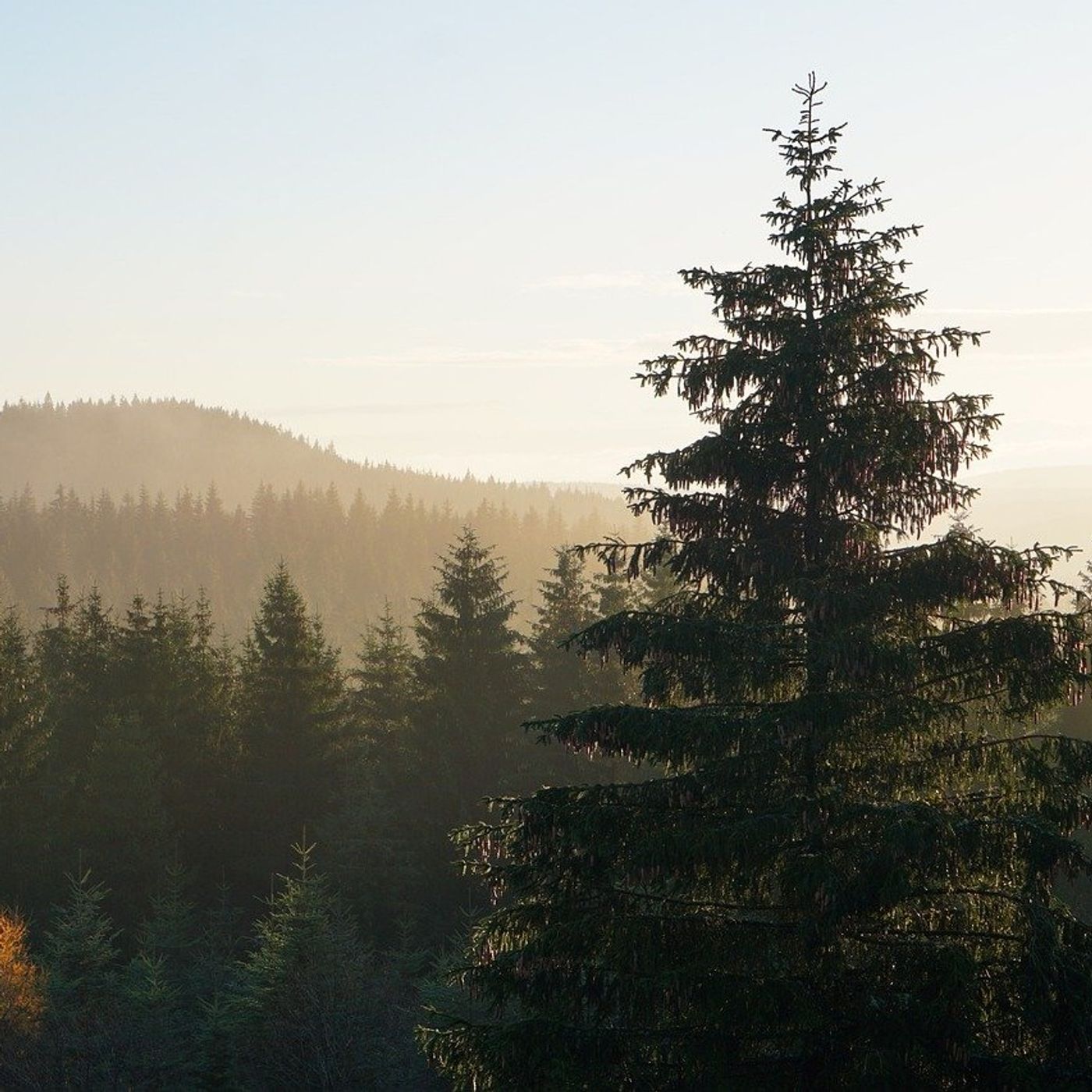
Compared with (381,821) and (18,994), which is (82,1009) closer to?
(18,994)

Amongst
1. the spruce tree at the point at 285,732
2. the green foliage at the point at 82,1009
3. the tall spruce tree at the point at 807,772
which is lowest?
the green foliage at the point at 82,1009

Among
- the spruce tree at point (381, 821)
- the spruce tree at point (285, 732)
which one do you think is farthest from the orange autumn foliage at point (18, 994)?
the spruce tree at point (285, 732)

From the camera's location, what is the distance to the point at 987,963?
1001 centimetres

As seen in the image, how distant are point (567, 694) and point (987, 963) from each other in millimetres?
34376

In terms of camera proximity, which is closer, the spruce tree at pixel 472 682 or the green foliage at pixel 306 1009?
the green foliage at pixel 306 1009

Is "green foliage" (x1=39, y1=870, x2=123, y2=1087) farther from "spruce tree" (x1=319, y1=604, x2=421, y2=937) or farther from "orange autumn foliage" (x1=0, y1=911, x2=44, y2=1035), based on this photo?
"spruce tree" (x1=319, y1=604, x2=421, y2=937)

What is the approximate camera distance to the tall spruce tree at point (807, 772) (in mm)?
10320

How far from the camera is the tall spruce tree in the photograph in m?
10.3

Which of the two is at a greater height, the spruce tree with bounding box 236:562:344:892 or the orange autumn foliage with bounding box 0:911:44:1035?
the spruce tree with bounding box 236:562:344:892

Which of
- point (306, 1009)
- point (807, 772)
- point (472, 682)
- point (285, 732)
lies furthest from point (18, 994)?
point (807, 772)

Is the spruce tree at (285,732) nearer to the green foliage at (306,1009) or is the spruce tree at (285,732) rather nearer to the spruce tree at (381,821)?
the spruce tree at (381,821)

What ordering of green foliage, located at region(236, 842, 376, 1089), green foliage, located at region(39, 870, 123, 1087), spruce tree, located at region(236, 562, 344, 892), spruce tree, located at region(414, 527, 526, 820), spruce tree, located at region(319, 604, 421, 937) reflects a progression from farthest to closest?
spruce tree, located at region(236, 562, 344, 892), spruce tree, located at region(414, 527, 526, 820), spruce tree, located at region(319, 604, 421, 937), green foliage, located at region(39, 870, 123, 1087), green foliage, located at region(236, 842, 376, 1089)

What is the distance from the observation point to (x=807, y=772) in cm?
1134

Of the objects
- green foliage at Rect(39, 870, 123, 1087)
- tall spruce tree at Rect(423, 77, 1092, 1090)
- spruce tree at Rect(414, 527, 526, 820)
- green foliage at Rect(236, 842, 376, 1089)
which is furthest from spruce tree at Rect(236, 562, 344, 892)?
tall spruce tree at Rect(423, 77, 1092, 1090)
